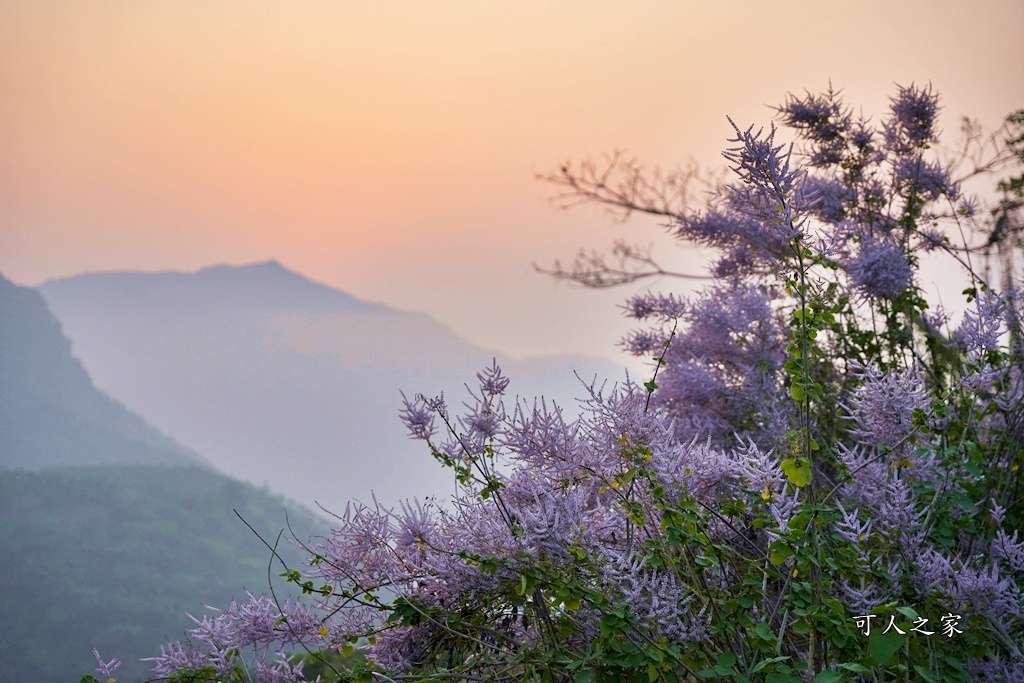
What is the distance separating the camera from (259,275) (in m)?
6.84

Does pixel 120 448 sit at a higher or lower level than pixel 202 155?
lower

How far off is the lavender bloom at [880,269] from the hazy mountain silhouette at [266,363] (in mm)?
3690

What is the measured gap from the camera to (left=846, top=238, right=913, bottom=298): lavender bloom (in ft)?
7.14

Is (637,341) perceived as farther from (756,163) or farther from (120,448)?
(120,448)

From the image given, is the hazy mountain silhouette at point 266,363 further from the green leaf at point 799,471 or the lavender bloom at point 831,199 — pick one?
the green leaf at point 799,471

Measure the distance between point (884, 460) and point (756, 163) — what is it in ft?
2.13

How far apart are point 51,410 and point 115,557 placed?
47.5 inches

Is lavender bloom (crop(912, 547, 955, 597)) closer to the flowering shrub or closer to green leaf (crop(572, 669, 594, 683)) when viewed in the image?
the flowering shrub

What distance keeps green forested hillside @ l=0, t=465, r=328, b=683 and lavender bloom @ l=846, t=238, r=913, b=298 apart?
242 centimetres

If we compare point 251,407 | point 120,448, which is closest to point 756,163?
point 120,448

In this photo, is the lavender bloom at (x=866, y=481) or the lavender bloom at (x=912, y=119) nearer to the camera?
the lavender bloom at (x=866, y=481)

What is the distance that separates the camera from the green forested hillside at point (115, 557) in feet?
11.5

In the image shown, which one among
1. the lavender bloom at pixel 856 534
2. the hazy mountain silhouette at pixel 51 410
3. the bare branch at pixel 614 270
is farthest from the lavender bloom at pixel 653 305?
the hazy mountain silhouette at pixel 51 410

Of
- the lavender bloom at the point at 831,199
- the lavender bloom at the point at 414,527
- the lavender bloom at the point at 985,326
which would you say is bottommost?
the lavender bloom at the point at 414,527
